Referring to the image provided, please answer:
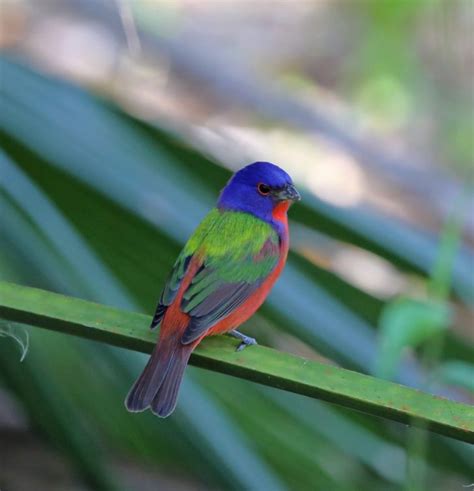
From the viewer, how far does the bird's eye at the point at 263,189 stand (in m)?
2.43

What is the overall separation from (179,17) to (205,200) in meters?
4.98

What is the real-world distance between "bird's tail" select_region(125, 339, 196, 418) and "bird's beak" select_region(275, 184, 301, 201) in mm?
485

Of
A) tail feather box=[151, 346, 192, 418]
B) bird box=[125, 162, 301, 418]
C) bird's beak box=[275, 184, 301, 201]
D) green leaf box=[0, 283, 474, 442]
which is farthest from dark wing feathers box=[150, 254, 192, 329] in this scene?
green leaf box=[0, 283, 474, 442]

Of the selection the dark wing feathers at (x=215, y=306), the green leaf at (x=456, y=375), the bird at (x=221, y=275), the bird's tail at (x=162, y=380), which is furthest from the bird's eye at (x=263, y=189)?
the green leaf at (x=456, y=375)

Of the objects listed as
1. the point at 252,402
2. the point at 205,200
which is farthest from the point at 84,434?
the point at 205,200

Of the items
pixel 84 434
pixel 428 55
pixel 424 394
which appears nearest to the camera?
pixel 424 394

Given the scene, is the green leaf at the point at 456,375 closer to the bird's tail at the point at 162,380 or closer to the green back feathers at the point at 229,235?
the bird's tail at the point at 162,380

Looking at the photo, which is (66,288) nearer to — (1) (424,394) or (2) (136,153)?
(2) (136,153)

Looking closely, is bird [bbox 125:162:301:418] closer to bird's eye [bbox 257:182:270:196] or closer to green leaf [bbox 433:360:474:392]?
bird's eye [bbox 257:182:270:196]

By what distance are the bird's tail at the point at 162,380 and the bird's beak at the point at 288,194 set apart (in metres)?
0.48

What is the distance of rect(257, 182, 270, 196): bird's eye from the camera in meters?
2.43

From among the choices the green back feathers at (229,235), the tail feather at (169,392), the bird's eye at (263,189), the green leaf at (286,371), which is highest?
the bird's eye at (263,189)

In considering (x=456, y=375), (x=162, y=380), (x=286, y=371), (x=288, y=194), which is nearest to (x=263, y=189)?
(x=288, y=194)

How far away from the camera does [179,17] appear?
712 cm
